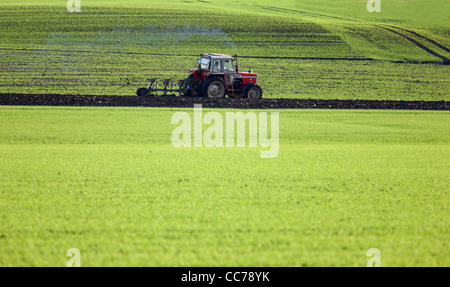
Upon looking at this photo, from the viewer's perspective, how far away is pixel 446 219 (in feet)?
23.0

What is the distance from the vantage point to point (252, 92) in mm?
28031

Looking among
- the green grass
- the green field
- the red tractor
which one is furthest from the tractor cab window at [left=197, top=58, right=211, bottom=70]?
the green grass

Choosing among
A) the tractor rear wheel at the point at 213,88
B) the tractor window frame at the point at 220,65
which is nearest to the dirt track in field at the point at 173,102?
the tractor rear wheel at the point at 213,88

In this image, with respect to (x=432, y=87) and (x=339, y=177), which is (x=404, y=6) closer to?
(x=432, y=87)

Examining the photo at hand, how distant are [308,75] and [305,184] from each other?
110 feet

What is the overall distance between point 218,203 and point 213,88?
778 inches

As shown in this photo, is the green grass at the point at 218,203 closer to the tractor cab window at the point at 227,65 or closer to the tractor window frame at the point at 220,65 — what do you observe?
the tractor window frame at the point at 220,65

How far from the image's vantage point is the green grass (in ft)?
17.8

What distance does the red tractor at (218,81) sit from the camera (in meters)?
26.6

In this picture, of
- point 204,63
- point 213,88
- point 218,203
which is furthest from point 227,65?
point 218,203

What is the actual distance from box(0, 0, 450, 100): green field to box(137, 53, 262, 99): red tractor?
494 centimetres

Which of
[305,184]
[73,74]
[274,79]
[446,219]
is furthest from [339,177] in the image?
[73,74]

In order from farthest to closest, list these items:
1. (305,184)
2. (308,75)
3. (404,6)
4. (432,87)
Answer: (404,6)
(308,75)
(432,87)
(305,184)

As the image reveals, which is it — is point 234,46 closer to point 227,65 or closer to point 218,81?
point 227,65
